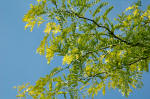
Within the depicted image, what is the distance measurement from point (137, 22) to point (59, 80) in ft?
7.43

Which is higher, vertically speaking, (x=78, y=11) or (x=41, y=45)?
(x=78, y=11)

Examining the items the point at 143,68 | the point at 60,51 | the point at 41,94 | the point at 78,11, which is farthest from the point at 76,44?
the point at 143,68

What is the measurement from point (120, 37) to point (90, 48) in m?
0.96

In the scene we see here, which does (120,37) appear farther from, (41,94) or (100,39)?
(41,94)

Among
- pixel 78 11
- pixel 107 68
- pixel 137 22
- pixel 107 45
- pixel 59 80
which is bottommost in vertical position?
pixel 59 80

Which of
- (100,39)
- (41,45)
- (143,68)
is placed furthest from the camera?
(143,68)

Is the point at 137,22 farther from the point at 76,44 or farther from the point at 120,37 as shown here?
the point at 76,44

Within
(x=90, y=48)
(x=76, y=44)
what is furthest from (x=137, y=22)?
(x=76, y=44)

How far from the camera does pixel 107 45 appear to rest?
4441 millimetres

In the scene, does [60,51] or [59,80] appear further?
[59,80]

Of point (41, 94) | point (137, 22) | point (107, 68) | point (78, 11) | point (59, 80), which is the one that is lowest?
point (41, 94)

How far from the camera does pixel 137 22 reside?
16.1 ft

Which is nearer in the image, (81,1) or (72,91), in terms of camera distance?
(81,1)

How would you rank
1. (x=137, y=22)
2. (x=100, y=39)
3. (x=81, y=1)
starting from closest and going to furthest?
(x=81, y=1)
(x=100, y=39)
(x=137, y=22)
